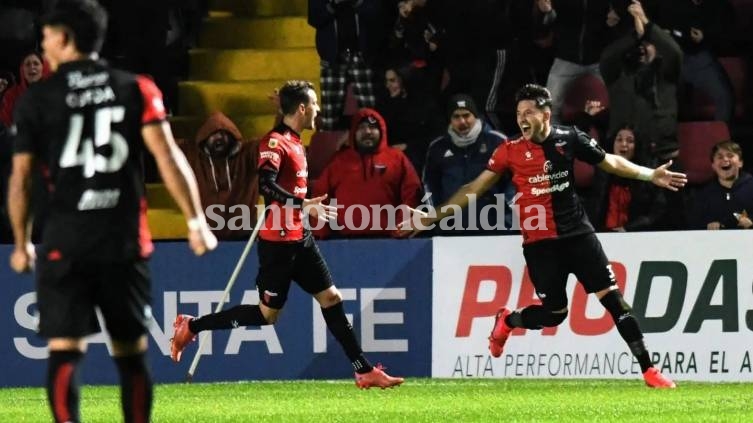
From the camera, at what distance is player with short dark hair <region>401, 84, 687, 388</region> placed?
12070 mm

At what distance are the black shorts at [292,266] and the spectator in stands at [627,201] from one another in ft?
9.90

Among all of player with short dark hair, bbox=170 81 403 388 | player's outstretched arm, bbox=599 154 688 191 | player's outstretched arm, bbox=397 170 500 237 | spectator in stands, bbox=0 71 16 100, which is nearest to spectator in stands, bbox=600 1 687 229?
player's outstretched arm, bbox=599 154 688 191

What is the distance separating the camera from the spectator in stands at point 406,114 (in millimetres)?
15266

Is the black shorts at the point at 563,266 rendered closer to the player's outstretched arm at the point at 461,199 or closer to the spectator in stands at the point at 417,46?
the player's outstretched arm at the point at 461,199

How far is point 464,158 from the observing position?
47.3ft

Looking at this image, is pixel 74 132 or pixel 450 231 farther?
pixel 450 231

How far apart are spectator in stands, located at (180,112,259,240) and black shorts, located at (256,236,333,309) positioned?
2.48 meters

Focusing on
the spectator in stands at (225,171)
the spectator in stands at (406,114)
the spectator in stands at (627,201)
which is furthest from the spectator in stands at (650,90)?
the spectator in stands at (225,171)

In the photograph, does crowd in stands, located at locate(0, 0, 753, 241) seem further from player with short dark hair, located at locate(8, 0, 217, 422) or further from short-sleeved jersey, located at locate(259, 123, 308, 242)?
player with short dark hair, located at locate(8, 0, 217, 422)

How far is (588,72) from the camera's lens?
50.5 feet

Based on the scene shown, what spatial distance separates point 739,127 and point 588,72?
156 centimetres

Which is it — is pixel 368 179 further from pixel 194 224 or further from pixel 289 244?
pixel 194 224

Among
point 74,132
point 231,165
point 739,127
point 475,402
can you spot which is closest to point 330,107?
point 231,165

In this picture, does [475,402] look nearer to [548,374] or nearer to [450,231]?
[548,374]
